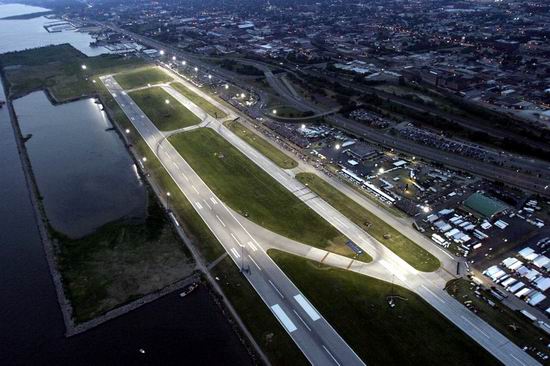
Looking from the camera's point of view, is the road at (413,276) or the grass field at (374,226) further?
the grass field at (374,226)

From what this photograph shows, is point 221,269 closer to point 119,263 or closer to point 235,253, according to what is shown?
point 235,253

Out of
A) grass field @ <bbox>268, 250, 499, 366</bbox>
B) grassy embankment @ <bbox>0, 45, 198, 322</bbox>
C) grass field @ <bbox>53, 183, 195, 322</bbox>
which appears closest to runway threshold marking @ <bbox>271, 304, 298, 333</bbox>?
grass field @ <bbox>268, 250, 499, 366</bbox>

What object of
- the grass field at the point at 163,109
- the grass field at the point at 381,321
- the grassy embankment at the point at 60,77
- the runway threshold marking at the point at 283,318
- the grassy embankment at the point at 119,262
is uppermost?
the grass field at the point at 381,321

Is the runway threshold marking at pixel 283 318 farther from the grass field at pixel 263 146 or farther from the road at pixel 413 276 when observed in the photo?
the grass field at pixel 263 146

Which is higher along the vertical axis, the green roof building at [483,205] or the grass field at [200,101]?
the green roof building at [483,205]

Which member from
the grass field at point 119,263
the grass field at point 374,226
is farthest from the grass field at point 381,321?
the grass field at point 119,263

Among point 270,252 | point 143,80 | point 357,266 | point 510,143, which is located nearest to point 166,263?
point 270,252

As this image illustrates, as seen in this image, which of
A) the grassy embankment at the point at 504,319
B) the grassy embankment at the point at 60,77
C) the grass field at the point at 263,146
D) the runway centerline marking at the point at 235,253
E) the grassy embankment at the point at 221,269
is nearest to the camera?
the grassy embankment at the point at 504,319
